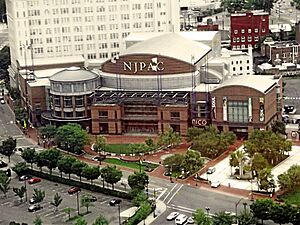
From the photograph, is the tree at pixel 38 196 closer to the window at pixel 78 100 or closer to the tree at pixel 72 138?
the tree at pixel 72 138

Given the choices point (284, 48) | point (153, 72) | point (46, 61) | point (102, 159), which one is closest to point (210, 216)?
point (102, 159)

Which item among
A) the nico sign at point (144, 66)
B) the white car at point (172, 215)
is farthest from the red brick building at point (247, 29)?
the white car at point (172, 215)

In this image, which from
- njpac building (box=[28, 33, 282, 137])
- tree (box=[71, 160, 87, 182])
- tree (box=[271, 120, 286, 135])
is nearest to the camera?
tree (box=[71, 160, 87, 182])

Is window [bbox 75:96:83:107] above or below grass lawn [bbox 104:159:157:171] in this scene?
above

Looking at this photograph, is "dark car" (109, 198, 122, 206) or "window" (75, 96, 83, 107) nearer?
"dark car" (109, 198, 122, 206)

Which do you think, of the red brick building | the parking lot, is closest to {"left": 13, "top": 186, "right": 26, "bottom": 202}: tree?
the parking lot

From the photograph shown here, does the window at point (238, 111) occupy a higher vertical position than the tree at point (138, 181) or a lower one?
higher

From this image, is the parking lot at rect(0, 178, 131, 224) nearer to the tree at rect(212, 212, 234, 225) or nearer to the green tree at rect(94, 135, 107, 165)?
the tree at rect(212, 212, 234, 225)
